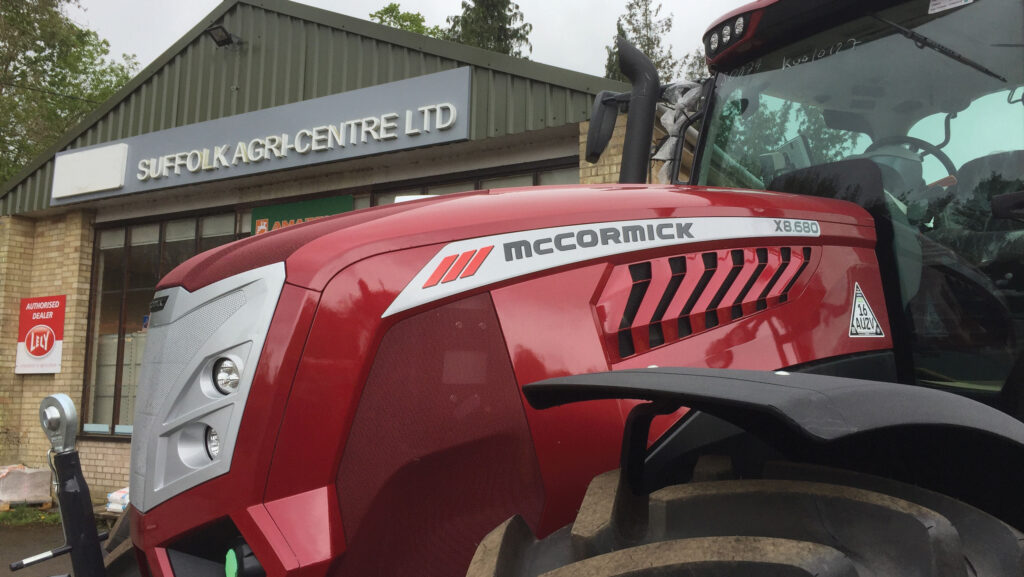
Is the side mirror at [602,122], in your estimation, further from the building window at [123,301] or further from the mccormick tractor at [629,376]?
the building window at [123,301]

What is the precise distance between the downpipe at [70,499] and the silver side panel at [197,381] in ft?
0.93

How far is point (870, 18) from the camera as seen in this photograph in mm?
2373

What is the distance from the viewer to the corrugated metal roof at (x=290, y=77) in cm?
715

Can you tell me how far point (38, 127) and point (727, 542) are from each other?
24.3m

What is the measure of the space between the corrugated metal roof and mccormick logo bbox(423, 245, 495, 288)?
17.7 ft

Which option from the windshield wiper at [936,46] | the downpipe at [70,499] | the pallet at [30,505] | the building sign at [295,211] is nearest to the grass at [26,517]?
the pallet at [30,505]

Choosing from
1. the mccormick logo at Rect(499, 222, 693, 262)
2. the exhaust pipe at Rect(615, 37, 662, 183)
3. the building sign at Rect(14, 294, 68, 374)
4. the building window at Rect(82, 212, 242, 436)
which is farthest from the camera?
the building sign at Rect(14, 294, 68, 374)

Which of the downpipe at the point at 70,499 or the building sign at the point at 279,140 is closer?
the downpipe at the point at 70,499

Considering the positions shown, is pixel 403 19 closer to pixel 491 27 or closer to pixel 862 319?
pixel 491 27

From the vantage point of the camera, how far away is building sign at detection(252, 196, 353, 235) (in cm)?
863

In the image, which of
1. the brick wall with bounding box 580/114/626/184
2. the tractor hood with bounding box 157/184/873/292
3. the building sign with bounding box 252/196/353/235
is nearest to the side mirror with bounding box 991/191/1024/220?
the tractor hood with bounding box 157/184/873/292

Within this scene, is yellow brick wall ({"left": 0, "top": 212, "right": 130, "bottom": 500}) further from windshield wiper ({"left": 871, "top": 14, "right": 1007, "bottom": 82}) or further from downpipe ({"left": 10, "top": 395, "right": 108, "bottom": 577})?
windshield wiper ({"left": 871, "top": 14, "right": 1007, "bottom": 82})

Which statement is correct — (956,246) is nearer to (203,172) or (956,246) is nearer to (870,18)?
(870,18)

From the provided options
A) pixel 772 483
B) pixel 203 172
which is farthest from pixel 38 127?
pixel 772 483
